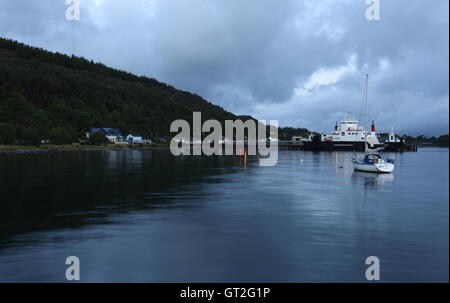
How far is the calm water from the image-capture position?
14.0 metres

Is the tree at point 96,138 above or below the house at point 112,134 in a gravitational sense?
below

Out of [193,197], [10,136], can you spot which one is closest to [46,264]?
[193,197]

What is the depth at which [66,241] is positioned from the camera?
17594 mm

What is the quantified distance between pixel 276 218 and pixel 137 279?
39.1 feet

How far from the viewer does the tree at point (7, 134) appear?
397 ft

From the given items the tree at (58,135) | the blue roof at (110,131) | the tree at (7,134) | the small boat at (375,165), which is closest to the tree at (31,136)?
the tree at (7,134)

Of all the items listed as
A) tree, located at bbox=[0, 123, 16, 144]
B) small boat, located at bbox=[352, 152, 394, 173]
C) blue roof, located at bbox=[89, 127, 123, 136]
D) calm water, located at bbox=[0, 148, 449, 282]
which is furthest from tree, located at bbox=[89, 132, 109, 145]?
calm water, located at bbox=[0, 148, 449, 282]

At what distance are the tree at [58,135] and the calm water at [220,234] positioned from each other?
379 ft

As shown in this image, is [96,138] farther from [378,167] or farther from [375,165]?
[378,167]

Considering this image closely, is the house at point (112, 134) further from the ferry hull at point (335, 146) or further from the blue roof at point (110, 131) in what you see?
the ferry hull at point (335, 146)

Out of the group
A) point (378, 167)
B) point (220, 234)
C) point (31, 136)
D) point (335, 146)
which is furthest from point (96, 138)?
point (220, 234)

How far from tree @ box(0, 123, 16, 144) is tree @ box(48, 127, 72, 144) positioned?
16.2 m

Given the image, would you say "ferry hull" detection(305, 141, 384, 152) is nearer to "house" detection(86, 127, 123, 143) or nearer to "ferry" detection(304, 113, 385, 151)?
"ferry" detection(304, 113, 385, 151)
